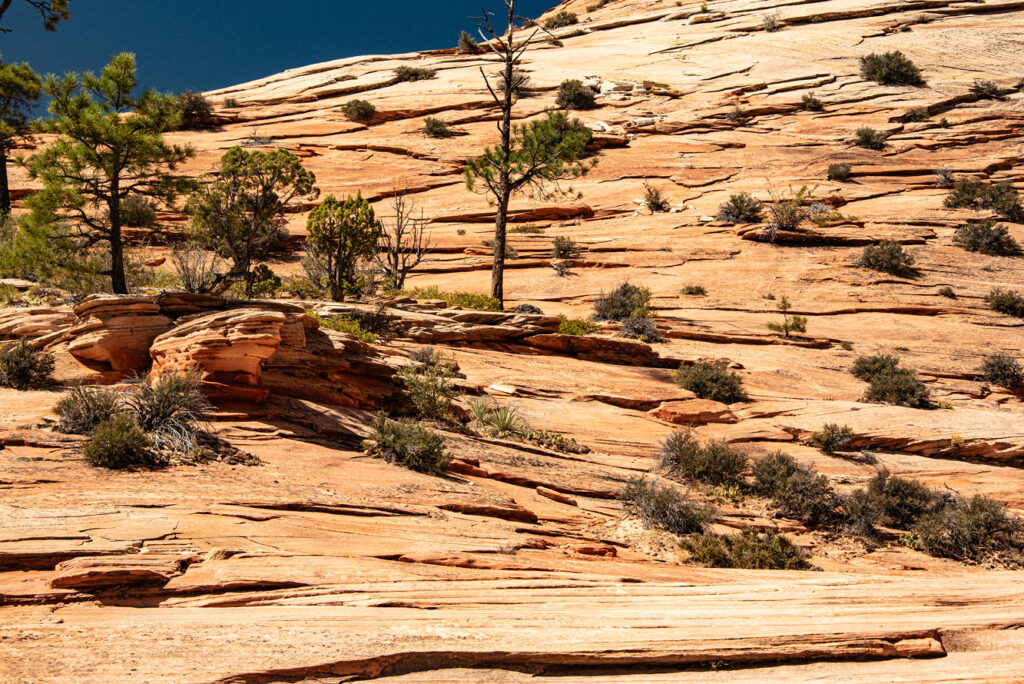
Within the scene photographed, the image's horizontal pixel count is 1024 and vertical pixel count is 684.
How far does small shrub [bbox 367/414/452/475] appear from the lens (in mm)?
8773

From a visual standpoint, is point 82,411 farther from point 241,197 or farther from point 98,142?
point 241,197

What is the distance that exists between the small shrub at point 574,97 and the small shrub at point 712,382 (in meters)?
24.9

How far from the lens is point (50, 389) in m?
9.08

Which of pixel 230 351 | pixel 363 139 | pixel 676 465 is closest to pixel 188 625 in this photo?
pixel 230 351

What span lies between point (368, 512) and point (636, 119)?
3093 centimetres

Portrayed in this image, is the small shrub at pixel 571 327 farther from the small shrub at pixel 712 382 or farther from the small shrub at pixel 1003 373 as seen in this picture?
the small shrub at pixel 1003 373

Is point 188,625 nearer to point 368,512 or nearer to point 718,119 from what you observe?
point 368,512

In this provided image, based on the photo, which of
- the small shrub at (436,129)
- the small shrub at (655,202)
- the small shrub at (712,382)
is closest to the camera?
the small shrub at (712,382)

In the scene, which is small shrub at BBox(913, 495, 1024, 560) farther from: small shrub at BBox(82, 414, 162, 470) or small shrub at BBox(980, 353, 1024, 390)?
small shrub at BBox(82, 414, 162, 470)

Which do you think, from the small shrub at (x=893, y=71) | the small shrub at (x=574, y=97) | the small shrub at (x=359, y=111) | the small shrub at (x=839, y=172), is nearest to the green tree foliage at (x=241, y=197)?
the small shrub at (x=359, y=111)

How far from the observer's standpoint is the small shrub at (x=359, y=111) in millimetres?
34125

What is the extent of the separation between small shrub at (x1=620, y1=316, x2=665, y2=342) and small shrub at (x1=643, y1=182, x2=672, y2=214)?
414 inches

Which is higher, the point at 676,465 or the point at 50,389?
the point at 50,389

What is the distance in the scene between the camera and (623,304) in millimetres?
17469
